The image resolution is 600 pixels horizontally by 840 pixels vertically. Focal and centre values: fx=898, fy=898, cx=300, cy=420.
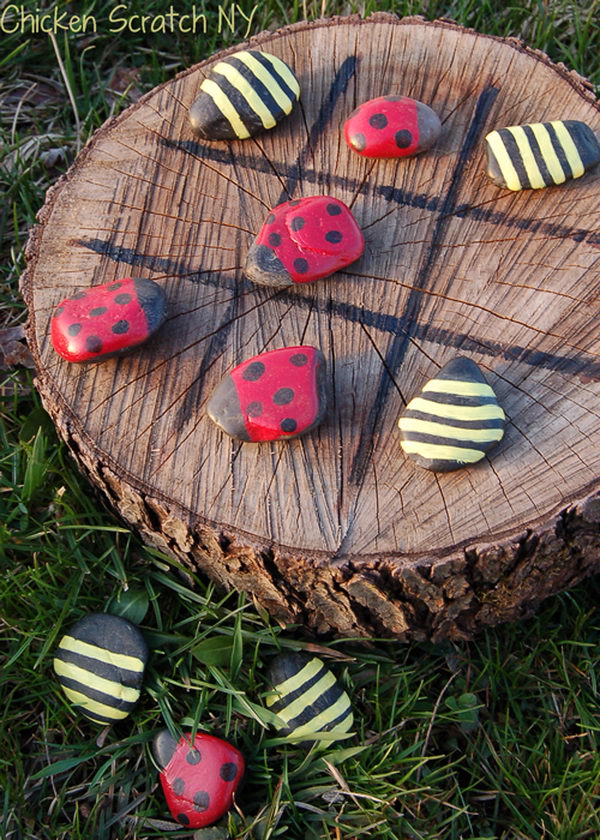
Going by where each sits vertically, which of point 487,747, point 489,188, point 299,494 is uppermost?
point 489,188

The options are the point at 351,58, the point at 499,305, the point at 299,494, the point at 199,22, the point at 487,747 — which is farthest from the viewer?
the point at 199,22

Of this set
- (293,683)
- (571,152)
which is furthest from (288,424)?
(571,152)

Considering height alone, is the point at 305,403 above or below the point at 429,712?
above

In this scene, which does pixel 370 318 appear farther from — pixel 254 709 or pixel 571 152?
pixel 254 709

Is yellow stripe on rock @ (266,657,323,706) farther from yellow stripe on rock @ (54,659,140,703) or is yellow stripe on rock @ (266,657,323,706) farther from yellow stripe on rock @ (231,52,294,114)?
yellow stripe on rock @ (231,52,294,114)

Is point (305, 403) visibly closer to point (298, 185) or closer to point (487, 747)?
point (298, 185)

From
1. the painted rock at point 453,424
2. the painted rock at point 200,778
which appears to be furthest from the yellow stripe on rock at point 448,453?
the painted rock at point 200,778

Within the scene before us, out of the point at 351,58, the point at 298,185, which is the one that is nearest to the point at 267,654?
the point at 298,185
